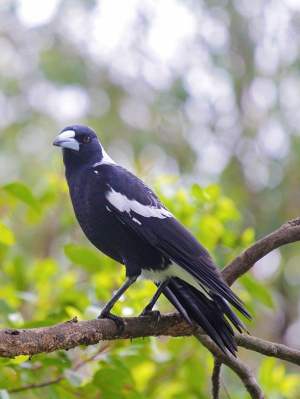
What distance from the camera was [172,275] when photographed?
2555 mm

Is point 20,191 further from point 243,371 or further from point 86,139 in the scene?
point 243,371

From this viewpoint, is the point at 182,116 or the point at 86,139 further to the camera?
the point at 182,116

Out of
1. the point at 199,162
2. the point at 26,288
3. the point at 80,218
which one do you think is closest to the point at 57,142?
the point at 80,218

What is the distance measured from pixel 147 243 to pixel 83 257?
1.16ft

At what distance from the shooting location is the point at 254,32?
6.48 meters

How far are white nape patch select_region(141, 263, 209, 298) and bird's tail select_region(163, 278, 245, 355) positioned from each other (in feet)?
0.09

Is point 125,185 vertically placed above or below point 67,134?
below

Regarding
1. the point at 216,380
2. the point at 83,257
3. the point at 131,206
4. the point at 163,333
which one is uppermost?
the point at 131,206

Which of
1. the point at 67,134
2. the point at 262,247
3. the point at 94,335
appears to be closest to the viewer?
the point at 94,335

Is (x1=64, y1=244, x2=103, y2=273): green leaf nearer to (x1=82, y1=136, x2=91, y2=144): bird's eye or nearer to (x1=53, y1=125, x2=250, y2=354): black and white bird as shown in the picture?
(x1=53, y1=125, x2=250, y2=354): black and white bird

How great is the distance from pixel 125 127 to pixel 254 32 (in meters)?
1.36

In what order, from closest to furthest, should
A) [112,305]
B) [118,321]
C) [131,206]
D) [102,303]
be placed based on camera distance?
[118,321], [112,305], [131,206], [102,303]

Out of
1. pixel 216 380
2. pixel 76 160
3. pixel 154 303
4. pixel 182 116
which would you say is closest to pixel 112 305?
pixel 154 303

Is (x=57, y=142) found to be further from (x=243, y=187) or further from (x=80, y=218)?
(x=243, y=187)
